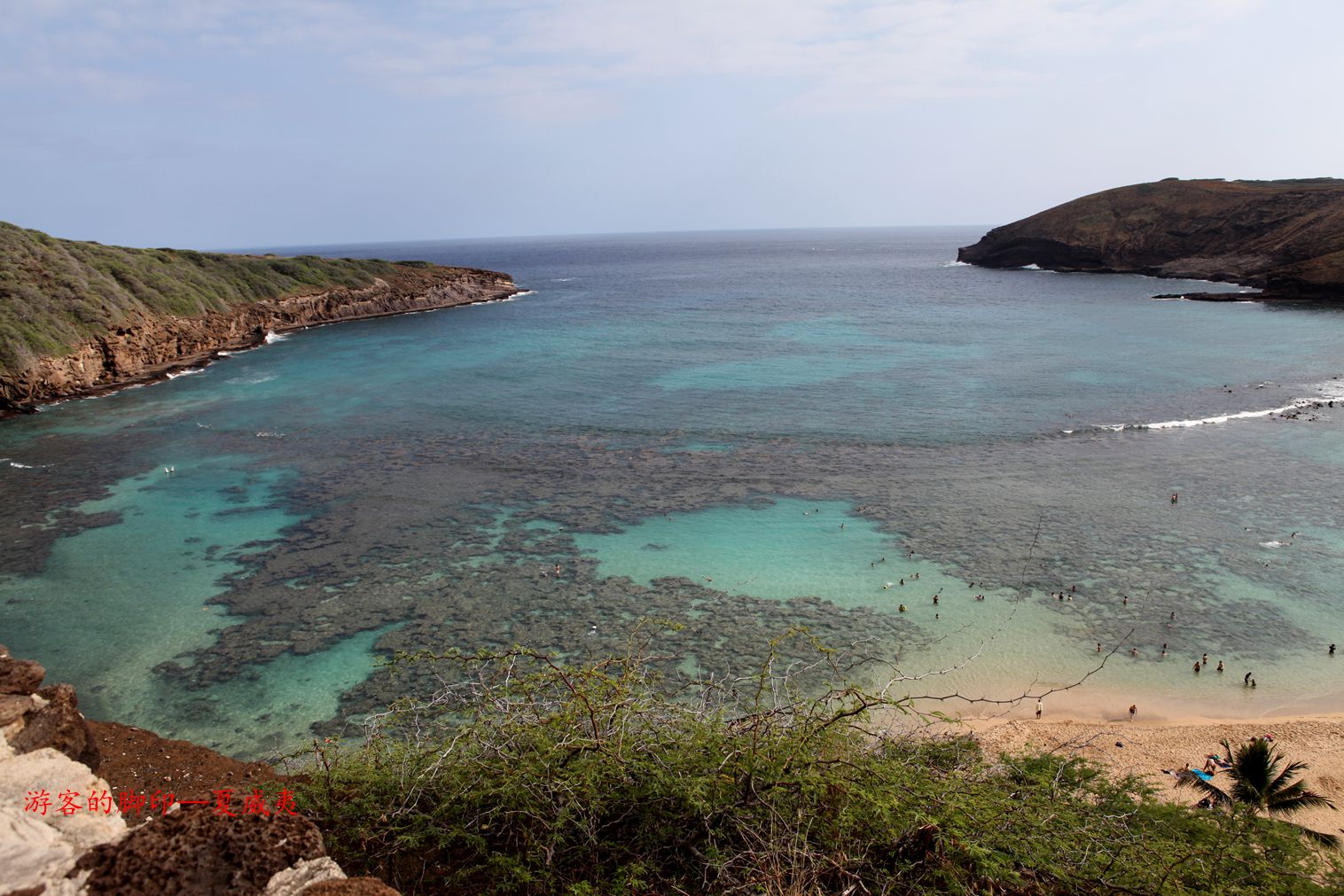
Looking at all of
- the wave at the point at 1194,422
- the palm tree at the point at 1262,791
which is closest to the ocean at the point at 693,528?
the wave at the point at 1194,422

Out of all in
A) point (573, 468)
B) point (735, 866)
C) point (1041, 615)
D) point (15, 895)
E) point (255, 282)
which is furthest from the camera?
point (255, 282)

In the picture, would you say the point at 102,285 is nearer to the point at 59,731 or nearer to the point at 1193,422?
the point at 59,731

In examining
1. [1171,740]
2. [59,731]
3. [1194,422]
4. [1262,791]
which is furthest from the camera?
[1194,422]

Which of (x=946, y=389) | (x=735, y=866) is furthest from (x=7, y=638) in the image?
(x=946, y=389)

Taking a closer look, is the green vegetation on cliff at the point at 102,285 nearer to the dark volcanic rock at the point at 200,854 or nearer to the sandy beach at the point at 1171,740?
the dark volcanic rock at the point at 200,854

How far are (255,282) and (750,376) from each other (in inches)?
2009

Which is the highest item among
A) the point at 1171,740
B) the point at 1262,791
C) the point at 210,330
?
the point at 210,330

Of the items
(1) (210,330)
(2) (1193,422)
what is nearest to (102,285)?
(1) (210,330)

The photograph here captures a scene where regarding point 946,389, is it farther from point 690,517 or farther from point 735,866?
point 735,866

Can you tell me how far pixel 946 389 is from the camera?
144ft

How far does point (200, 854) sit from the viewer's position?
5.52m

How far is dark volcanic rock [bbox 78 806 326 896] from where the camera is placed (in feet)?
17.6

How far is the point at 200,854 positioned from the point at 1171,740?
17.3m

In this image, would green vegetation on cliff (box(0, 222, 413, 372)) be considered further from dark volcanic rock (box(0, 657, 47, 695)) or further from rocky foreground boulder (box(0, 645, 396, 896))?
rocky foreground boulder (box(0, 645, 396, 896))
